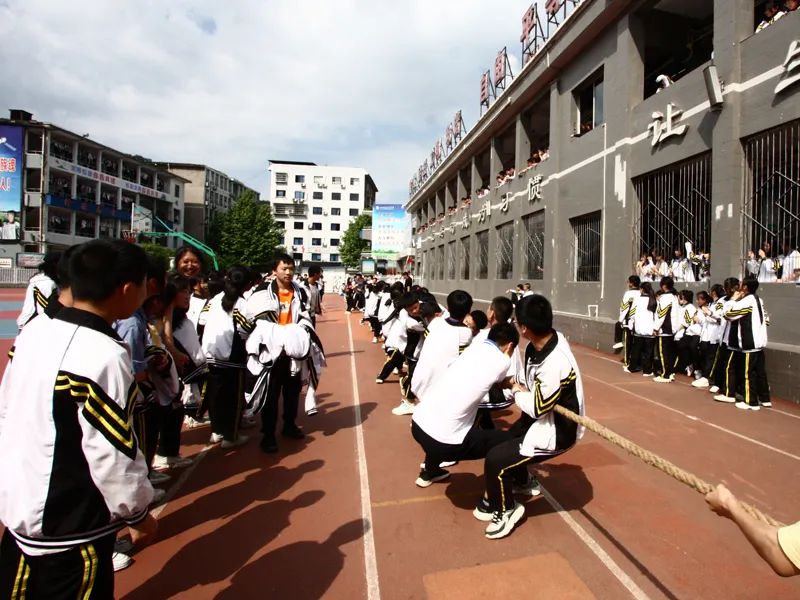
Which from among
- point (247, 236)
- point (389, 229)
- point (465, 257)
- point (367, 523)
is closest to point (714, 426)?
point (367, 523)

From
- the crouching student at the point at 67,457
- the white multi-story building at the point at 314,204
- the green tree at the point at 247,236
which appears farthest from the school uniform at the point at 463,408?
the white multi-story building at the point at 314,204

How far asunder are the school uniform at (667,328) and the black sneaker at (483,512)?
5993mm

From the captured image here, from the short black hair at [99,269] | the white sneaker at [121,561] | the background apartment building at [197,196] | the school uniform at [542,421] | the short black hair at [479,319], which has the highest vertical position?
the background apartment building at [197,196]

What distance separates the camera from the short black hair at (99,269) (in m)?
1.59

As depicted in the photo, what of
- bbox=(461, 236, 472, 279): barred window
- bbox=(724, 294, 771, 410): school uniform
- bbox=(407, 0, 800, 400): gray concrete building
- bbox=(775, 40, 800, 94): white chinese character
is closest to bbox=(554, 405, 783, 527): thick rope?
bbox=(724, 294, 771, 410): school uniform

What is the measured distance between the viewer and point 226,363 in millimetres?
4316

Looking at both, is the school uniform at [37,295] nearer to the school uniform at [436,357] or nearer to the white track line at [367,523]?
the white track line at [367,523]

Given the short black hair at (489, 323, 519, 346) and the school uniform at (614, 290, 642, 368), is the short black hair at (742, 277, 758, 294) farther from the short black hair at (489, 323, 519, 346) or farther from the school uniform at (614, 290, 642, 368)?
the short black hair at (489, 323, 519, 346)

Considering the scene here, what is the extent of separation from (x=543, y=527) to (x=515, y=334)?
4.35 ft

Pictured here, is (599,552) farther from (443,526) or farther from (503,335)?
(503,335)

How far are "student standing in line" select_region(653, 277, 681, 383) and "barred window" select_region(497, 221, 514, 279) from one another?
927 cm

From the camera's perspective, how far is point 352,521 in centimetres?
319

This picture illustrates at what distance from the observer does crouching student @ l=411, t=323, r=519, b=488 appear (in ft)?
10.3

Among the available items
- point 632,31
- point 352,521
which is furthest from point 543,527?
point 632,31
